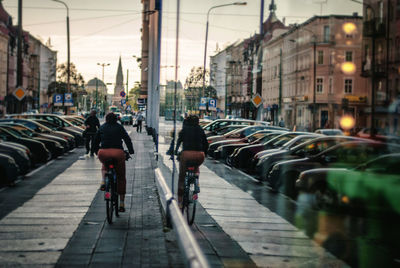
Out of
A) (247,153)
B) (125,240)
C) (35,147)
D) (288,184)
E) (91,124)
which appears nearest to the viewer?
(125,240)

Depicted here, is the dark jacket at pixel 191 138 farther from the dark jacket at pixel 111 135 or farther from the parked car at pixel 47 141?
the parked car at pixel 47 141

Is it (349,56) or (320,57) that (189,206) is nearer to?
(320,57)

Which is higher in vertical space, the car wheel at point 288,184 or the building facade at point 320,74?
the building facade at point 320,74

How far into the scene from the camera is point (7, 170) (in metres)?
12.4

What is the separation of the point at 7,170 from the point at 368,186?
432 inches

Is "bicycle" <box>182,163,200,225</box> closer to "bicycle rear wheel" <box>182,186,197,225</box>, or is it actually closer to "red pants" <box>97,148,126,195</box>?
"bicycle rear wheel" <box>182,186,197,225</box>

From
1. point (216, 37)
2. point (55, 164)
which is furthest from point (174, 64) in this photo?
point (55, 164)

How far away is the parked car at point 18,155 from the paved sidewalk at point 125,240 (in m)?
4.58

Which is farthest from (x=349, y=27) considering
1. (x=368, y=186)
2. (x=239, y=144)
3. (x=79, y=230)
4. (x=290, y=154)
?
(x=239, y=144)

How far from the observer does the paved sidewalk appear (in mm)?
5638

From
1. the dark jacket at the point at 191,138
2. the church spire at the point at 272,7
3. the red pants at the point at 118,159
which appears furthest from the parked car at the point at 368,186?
the red pants at the point at 118,159

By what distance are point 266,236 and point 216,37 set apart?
2615mm

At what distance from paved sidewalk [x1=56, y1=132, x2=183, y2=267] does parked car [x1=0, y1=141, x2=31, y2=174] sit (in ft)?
15.0

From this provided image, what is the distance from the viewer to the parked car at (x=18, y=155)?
14164mm
